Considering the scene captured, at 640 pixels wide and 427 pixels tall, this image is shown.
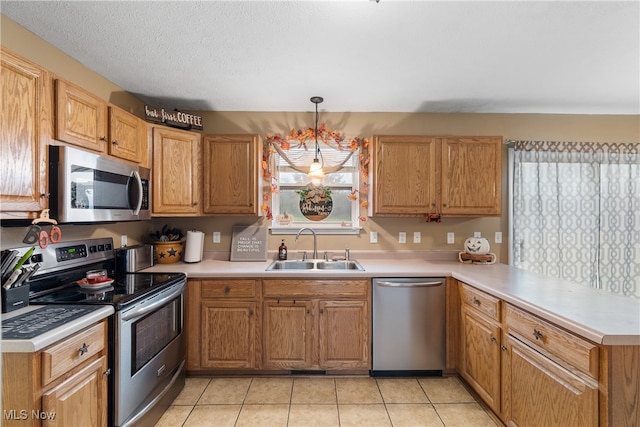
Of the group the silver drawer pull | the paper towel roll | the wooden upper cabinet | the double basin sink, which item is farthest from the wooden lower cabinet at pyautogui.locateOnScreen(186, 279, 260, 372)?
the wooden upper cabinet

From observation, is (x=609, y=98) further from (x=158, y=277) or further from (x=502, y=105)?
(x=158, y=277)

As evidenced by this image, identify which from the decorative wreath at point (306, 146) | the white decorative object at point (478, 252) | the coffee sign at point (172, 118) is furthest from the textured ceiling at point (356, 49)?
the white decorative object at point (478, 252)

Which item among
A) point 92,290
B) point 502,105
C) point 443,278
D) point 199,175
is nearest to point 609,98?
point 502,105

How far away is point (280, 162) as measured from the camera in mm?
3191

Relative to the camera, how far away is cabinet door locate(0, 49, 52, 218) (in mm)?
1405

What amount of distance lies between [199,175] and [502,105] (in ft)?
9.38

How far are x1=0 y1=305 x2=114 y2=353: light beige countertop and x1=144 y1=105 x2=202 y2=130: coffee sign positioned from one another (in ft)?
5.18

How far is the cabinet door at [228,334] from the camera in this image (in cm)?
248

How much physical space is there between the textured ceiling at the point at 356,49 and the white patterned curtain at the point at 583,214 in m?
0.48

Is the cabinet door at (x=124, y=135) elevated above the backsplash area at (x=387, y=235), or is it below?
above

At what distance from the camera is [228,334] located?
2.49m

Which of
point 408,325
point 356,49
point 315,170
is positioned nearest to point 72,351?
point 315,170

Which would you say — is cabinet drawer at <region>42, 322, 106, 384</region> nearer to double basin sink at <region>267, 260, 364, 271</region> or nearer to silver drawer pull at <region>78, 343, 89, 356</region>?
silver drawer pull at <region>78, 343, 89, 356</region>

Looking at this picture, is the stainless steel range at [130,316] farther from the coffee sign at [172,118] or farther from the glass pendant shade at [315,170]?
the glass pendant shade at [315,170]
